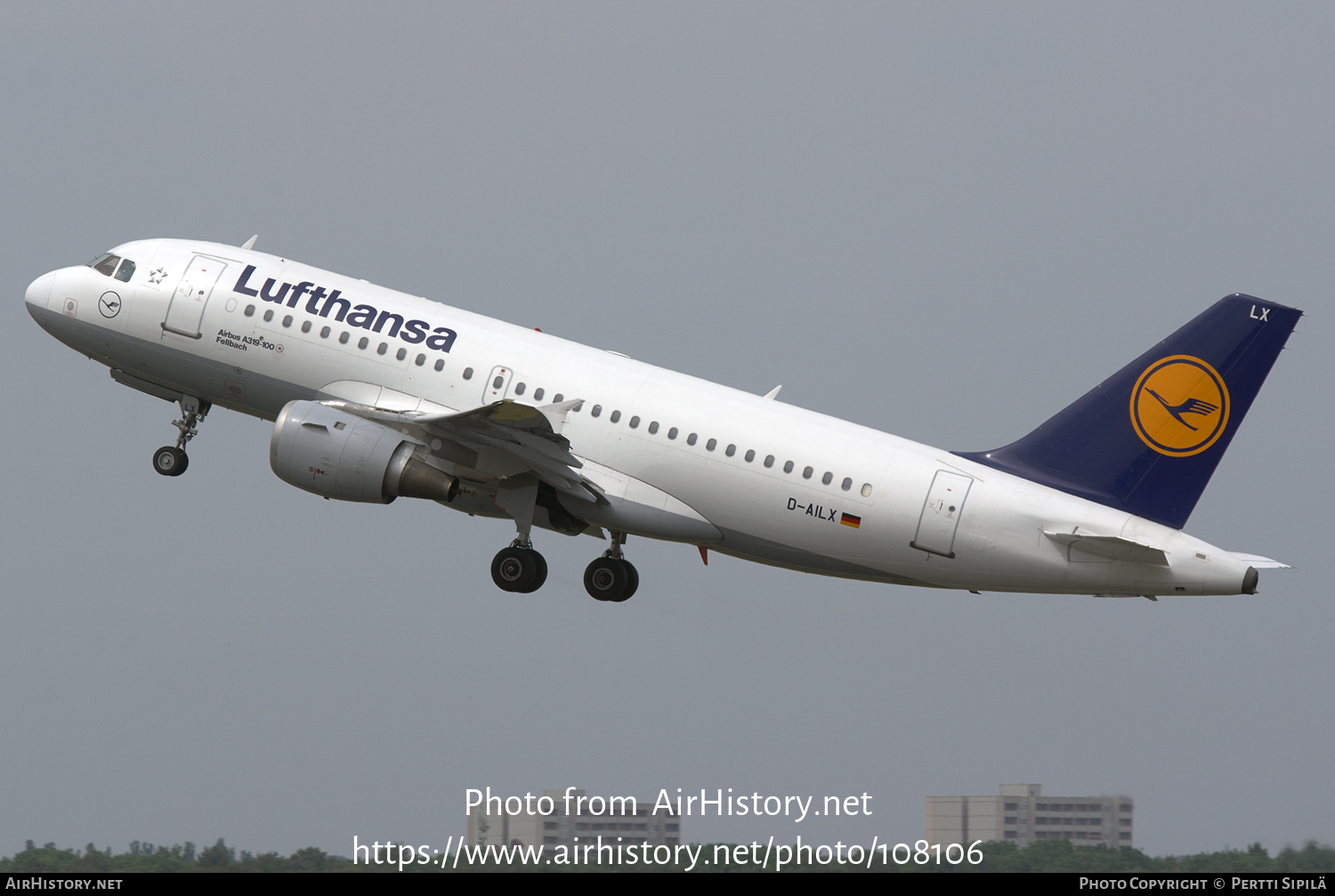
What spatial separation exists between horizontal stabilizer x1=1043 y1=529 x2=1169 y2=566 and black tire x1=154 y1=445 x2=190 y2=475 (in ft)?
64.7

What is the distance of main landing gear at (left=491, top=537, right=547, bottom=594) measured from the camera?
32688mm

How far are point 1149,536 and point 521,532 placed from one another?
42.5ft

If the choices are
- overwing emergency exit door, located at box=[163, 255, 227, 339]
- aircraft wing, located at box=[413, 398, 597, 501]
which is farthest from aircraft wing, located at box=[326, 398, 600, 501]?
overwing emergency exit door, located at box=[163, 255, 227, 339]

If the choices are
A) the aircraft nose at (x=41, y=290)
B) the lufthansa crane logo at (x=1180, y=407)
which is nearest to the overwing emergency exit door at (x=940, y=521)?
the lufthansa crane logo at (x=1180, y=407)

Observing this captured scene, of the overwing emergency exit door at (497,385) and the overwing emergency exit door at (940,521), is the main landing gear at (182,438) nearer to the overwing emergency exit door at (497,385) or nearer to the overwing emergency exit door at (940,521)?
the overwing emergency exit door at (497,385)

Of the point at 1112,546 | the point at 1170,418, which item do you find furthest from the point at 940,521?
the point at 1170,418

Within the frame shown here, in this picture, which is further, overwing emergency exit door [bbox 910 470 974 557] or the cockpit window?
the cockpit window

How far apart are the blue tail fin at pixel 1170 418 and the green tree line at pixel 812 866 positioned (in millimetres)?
8602

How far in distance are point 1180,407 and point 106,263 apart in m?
23.9

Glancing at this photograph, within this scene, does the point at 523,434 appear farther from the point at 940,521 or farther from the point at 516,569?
the point at 940,521

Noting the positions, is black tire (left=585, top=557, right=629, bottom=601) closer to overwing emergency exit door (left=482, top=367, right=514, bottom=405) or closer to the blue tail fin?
overwing emergency exit door (left=482, top=367, right=514, bottom=405)

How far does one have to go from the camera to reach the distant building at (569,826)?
114 ft
